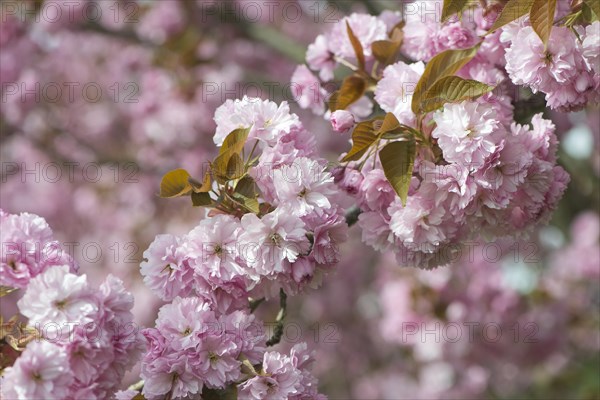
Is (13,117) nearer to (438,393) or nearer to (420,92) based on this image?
(438,393)

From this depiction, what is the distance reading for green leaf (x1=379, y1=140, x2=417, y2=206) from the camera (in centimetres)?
149

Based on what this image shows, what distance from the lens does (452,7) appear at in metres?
1.60

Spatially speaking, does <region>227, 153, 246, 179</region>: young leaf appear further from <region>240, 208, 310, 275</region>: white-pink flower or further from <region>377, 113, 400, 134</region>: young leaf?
<region>377, 113, 400, 134</region>: young leaf

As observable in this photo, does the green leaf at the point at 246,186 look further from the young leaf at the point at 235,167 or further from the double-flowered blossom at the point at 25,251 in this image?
the double-flowered blossom at the point at 25,251

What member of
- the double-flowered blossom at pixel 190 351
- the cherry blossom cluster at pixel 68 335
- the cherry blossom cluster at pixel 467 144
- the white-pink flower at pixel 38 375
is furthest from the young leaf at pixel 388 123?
the white-pink flower at pixel 38 375

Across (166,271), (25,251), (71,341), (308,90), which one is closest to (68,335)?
(71,341)

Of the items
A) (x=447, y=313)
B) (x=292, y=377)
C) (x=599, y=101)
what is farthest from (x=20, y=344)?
(x=447, y=313)

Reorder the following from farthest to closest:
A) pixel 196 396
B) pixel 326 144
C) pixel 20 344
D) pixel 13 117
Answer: pixel 326 144, pixel 13 117, pixel 196 396, pixel 20 344

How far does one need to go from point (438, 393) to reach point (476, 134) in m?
3.71

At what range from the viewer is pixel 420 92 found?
154 centimetres

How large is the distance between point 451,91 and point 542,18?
0.71 feet

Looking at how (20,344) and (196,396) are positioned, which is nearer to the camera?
(20,344)

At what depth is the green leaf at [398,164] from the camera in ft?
4.88

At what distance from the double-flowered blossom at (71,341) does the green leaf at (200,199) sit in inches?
9.4
